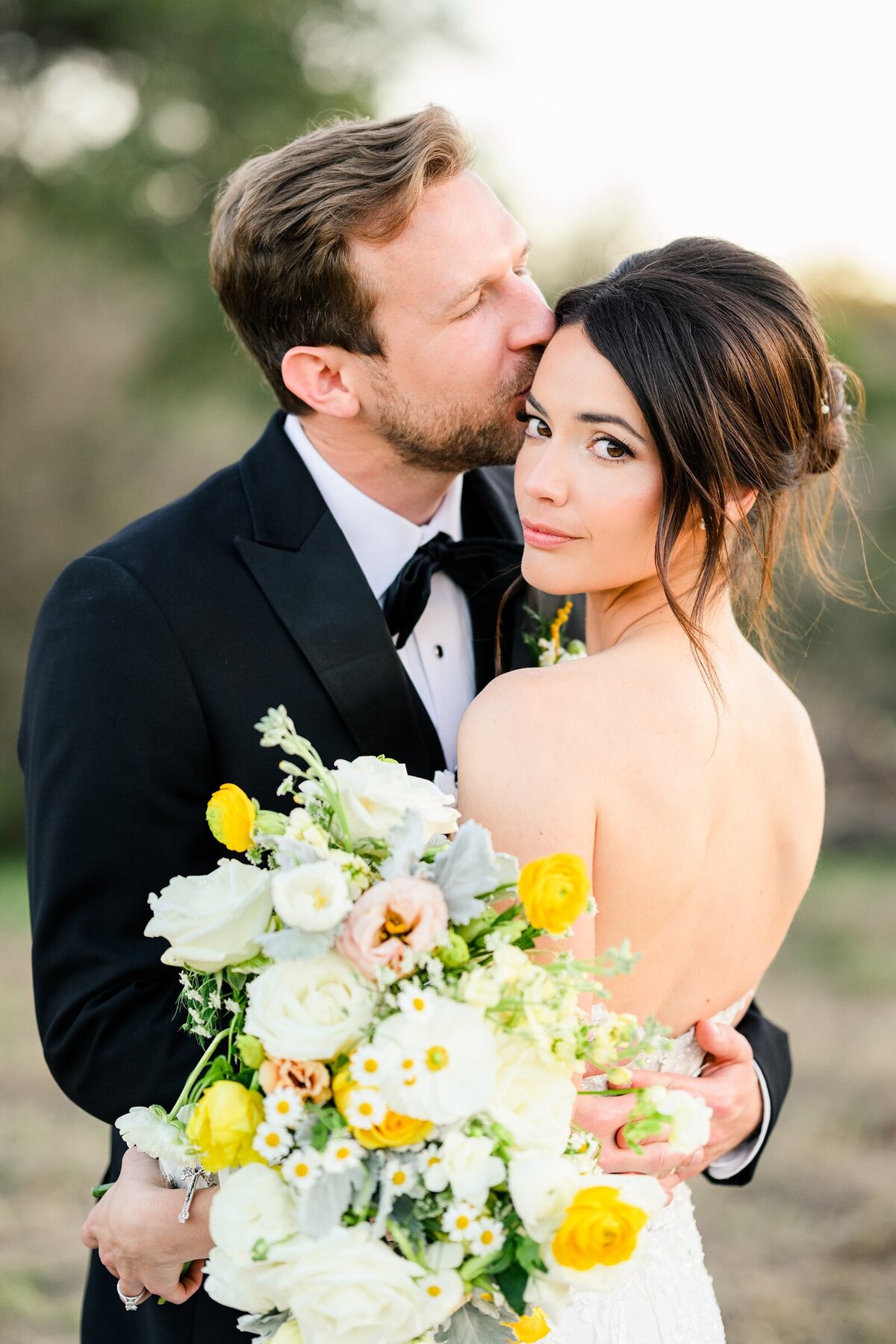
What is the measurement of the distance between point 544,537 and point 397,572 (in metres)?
0.64

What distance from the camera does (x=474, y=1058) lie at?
1.57 m


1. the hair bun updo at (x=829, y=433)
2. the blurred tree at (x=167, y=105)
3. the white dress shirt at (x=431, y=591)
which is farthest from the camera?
the blurred tree at (x=167, y=105)

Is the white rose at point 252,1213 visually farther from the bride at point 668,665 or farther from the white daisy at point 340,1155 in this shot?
the bride at point 668,665

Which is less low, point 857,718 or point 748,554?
point 748,554

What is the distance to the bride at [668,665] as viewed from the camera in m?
2.06

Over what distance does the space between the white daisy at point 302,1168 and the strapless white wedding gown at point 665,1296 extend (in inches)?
28.5

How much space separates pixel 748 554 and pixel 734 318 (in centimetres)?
47

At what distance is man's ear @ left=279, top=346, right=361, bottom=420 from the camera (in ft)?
9.66

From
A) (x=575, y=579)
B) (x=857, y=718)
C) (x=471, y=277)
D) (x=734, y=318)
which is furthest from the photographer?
(x=857, y=718)

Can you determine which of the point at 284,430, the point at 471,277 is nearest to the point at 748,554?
the point at 471,277

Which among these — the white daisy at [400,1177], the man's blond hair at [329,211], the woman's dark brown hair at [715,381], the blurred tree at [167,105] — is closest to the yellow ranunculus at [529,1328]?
the white daisy at [400,1177]

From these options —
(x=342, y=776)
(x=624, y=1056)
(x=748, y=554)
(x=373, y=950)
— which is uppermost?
(x=342, y=776)

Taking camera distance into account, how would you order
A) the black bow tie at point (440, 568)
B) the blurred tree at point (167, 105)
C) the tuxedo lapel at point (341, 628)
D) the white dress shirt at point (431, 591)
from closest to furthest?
the tuxedo lapel at point (341, 628) < the black bow tie at point (440, 568) < the white dress shirt at point (431, 591) < the blurred tree at point (167, 105)

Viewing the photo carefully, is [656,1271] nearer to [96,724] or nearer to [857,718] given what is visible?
[96,724]
